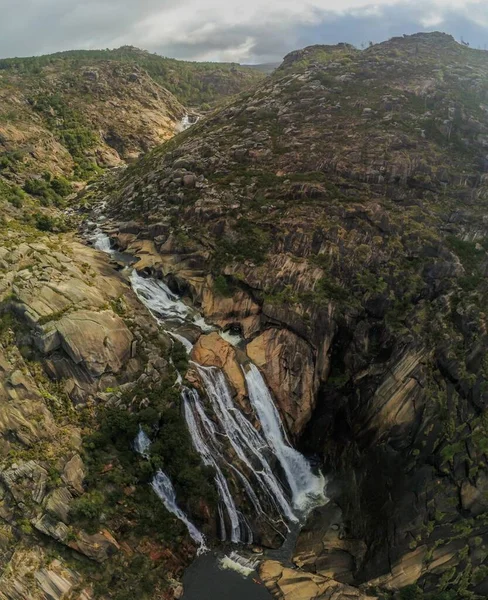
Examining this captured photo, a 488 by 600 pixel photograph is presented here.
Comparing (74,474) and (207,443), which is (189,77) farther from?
(74,474)

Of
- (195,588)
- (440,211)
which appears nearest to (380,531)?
(195,588)

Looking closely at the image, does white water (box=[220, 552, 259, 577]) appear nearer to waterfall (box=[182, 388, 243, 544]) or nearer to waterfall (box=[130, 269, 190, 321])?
waterfall (box=[182, 388, 243, 544])

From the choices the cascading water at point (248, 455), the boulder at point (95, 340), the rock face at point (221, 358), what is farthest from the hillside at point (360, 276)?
the boulder at point (95, 340)

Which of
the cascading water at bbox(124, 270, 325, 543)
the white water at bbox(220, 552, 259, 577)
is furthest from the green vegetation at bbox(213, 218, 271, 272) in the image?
the white water at bbox(220, 552, 259, 577)

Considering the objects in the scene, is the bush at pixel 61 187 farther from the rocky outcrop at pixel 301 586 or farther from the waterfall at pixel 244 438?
the rocky outcrop at pixel 301 586

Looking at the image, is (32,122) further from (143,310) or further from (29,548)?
(29,548)

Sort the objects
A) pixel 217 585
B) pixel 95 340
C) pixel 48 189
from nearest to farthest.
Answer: pixel 217 585 → pixel 95 340 → pixel 48 189

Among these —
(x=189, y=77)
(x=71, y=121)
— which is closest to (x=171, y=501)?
(x=71, y=121)
